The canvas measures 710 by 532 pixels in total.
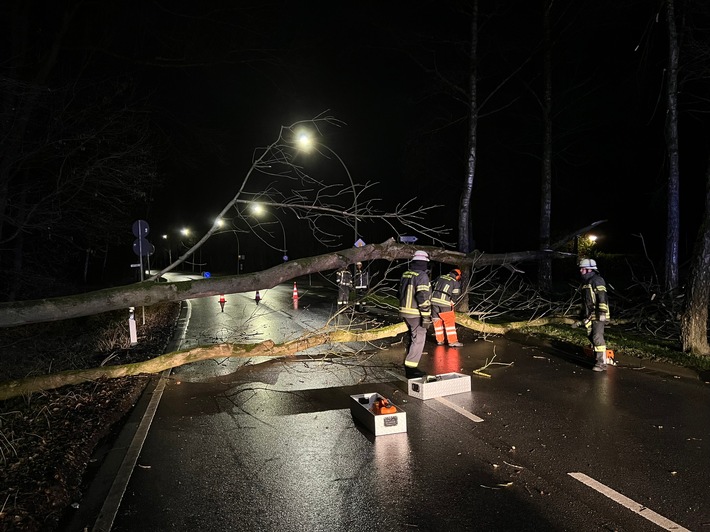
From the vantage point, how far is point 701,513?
10.9ft

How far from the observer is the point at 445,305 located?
7.83m

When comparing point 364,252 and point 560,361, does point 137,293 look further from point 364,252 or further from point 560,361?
point 560,361

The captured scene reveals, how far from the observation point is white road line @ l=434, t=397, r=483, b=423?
5.31 metres

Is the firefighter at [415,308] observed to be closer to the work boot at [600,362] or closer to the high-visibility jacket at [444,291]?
the high-visibility jacket at [444,291]

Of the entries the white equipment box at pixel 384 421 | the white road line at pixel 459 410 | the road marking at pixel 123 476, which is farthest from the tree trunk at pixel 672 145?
the road marking at pixel 123 476

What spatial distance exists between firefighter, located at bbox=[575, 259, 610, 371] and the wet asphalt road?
36cm

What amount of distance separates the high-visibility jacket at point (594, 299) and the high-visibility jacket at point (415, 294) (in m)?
2.67

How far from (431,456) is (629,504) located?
1.61 meters

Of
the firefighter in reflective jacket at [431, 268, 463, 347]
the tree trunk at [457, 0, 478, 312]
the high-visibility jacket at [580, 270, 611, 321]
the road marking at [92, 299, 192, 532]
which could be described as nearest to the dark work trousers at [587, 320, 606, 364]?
the high-visibility jacket at [580, 270, 611, 321]

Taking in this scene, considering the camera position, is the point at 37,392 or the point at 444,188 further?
the point at 444,188

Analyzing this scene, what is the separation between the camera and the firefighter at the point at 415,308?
691 cm

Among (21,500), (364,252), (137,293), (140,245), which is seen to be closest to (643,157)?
(364,252)

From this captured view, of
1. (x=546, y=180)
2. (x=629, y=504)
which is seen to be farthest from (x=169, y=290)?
(x=546, y=180)

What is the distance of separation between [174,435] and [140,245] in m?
6.91
